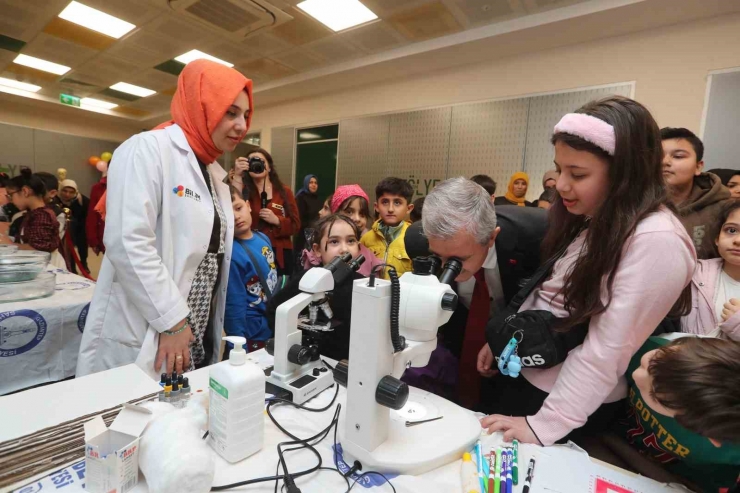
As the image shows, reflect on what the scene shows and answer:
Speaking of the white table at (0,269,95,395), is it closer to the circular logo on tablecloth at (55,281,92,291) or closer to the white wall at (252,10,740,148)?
the circular logo on tablecloth at (55,281,92,291)

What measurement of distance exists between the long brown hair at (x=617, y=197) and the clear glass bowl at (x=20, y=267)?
2.21 meters

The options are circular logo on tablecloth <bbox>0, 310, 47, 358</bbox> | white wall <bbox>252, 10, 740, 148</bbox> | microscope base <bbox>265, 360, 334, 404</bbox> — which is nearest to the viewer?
microscope base <bbox>265, 360, 334, 404</bbox>

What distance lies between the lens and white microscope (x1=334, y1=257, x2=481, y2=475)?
2.12 feet

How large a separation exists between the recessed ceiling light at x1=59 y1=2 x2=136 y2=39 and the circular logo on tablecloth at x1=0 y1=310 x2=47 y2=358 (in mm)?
3304

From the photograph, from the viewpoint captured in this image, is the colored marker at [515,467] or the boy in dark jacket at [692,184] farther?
the boy in dark jacket at [692,184]

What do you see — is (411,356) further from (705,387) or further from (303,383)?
(705,387)

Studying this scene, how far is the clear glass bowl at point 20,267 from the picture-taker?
160 centimetres

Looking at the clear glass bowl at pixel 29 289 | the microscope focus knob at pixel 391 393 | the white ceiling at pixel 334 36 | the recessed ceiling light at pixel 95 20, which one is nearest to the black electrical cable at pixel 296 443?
the microscope focus knob at pixel 391 393

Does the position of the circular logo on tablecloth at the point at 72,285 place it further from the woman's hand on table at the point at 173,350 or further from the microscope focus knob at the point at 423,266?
the microscope focus knob at the point at 423,266

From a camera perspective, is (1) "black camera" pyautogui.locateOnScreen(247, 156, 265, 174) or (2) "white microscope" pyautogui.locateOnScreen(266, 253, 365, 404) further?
(1) "black camera" pyautogui.locateOnScreen(247, 156, 265, 174)

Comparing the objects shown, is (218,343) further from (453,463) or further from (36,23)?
(36,23)

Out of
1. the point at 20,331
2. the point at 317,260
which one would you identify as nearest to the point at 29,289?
the point at 20,331

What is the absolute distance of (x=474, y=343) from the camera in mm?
1233

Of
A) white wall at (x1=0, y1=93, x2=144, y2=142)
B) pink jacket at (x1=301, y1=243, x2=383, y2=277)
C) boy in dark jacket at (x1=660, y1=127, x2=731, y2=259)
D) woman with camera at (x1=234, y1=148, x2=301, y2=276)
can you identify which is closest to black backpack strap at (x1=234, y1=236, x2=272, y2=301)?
pink jacket at (x1=301, y1=243, x2=383, y2=277)
